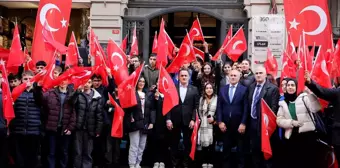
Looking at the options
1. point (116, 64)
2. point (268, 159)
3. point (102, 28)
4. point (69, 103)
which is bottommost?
point (268, 159)

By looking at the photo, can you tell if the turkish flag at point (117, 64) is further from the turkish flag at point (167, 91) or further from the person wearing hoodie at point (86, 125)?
the turkish flag at point (167, 91)

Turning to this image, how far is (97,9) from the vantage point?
17344mm

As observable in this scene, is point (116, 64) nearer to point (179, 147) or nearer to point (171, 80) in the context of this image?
point (171, 80)

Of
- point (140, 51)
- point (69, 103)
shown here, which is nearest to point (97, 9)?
point (140, 51)

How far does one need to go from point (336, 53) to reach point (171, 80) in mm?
3038

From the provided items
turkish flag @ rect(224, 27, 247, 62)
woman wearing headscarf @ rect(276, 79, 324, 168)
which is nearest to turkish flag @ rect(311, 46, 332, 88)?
woman wearing headscarf @ rect(276, 79, 324, 168)

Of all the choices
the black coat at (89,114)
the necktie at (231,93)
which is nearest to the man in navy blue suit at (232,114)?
the necktie at (231,93)

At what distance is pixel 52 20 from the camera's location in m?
12.6

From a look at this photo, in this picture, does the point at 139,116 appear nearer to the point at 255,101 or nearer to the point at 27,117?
the point at 27,117

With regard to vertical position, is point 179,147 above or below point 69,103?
below

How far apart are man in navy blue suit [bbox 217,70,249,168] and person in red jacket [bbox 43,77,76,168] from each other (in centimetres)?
271

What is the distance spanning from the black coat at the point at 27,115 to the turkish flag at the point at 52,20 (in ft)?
6.01

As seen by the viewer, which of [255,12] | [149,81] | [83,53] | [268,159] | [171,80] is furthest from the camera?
[255,12]

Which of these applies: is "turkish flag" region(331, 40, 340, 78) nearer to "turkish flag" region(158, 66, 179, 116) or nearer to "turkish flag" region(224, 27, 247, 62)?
"turkish flag" region(224, 27, 247, 62)
